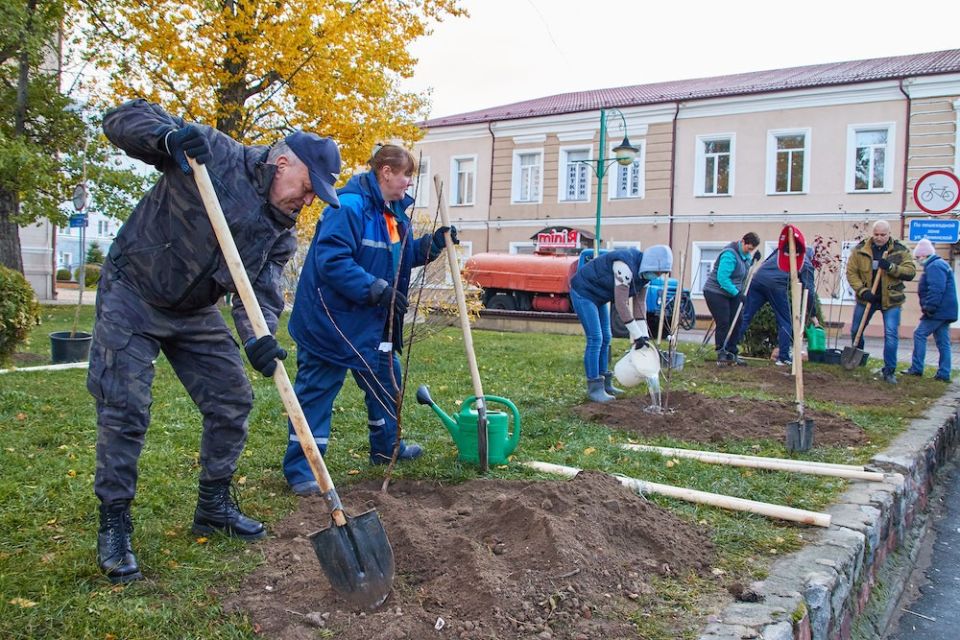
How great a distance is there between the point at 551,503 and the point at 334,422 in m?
2.68

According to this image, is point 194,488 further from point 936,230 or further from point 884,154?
point 884,154

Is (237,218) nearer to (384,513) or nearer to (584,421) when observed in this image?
(384,513)

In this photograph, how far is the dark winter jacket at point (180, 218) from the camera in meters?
2.62

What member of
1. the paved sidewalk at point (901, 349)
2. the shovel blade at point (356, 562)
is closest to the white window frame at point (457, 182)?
the paved sidewalk at point (901, 349)

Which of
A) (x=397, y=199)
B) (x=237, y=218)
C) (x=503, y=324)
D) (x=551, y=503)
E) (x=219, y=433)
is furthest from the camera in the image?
(x=503, y=324)

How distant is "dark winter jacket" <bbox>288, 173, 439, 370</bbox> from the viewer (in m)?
3.67

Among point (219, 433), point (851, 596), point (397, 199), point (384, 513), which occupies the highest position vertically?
Result: point (397, 199)

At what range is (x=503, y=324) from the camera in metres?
17.0

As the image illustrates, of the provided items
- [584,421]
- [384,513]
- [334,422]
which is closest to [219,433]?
[384,513]

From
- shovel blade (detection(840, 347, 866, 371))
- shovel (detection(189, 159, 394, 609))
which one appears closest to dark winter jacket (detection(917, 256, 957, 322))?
shovel blade (detection(840, 347, 866, 371))

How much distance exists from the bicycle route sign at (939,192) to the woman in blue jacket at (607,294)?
15.5ft

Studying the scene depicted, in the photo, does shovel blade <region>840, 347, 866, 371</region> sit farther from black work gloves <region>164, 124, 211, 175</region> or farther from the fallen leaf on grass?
the fallen leaf on grass

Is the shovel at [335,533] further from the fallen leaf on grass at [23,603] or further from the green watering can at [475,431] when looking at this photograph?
the green watering can at [475,431]

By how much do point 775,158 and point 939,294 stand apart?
14848 mm
